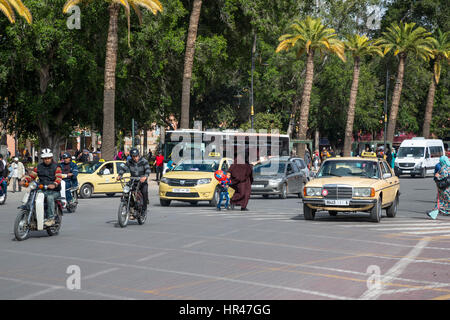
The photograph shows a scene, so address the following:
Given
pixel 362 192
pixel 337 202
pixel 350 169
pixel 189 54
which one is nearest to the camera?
pixel 362 192

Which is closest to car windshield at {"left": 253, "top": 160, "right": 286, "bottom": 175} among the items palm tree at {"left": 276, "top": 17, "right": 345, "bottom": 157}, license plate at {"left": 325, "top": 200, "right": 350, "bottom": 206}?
license plate at {"left": 325, "top": 200, "right": 350, "bottom": 206}

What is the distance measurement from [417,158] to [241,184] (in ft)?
96.1

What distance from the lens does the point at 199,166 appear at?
24719 mm

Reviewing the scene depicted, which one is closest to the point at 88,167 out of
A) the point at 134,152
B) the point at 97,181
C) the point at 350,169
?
the point at 97,181

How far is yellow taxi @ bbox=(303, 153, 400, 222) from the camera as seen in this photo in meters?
17.4

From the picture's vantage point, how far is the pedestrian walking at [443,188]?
64.8ft

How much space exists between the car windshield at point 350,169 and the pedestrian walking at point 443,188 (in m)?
2.09

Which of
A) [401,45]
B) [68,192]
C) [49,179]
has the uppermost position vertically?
[401,45]

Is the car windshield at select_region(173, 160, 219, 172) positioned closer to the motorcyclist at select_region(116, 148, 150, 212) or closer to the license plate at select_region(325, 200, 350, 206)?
the motorcyclist at select_region(116, 148, 150, 212)

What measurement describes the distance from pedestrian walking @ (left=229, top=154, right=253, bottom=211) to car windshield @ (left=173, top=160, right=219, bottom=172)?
2.10 m

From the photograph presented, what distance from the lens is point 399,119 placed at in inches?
3049

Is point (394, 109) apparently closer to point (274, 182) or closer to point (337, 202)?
point (274, 182)

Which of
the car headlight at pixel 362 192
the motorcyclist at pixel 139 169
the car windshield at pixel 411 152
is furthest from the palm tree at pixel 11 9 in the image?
the car windshield at pixel 411 152
